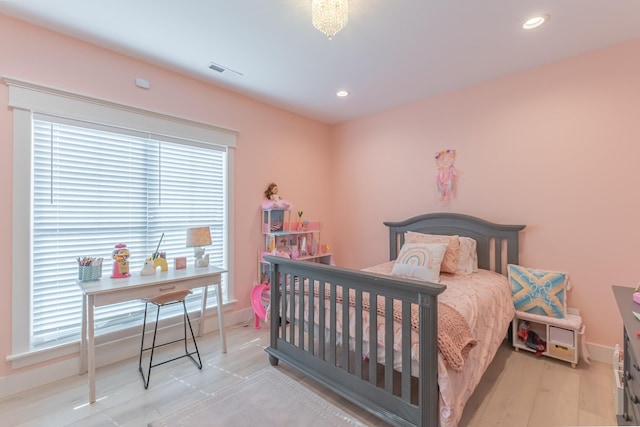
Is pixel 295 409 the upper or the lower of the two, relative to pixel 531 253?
lower

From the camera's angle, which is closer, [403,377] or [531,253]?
[403,377]

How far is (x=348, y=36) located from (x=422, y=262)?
200 cm

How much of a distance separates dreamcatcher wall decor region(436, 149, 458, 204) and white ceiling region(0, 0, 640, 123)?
0.76 metres

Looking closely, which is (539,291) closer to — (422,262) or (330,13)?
(422,262)

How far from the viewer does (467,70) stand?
2697 mm

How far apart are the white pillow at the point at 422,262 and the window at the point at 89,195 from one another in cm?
203

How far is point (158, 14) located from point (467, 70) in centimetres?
265

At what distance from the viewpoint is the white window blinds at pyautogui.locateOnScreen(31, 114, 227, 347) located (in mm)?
2117

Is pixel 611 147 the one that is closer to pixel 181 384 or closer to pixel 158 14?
pixel 158 14

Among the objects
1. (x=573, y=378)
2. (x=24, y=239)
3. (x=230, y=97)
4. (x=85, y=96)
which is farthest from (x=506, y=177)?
(x=24, y=239)

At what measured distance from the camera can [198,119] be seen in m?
2.92

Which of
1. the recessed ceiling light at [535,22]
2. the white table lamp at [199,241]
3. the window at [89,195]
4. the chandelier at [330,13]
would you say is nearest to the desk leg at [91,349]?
the window at [89,195]

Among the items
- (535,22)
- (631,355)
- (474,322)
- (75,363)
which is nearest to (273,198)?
(75,363)

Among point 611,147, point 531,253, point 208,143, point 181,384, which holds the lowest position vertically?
point 181,384
